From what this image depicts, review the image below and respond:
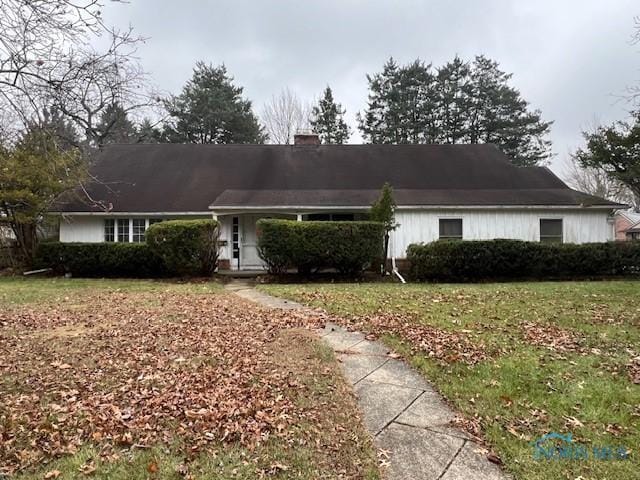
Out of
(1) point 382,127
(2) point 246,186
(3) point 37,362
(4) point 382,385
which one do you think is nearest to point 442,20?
(2) point 246,186

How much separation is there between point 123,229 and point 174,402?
590 inches

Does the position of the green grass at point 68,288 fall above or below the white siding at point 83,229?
below

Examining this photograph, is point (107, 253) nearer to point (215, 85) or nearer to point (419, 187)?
point (419, 187)

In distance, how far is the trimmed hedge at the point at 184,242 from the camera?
13.5m

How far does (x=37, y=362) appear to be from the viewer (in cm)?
512

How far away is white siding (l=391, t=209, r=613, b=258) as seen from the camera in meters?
15.9

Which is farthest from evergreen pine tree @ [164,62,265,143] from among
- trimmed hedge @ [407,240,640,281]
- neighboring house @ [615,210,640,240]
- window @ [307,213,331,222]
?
neighboring house @ [615,210,640,240]

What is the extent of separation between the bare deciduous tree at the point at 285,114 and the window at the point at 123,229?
2176 centimetres

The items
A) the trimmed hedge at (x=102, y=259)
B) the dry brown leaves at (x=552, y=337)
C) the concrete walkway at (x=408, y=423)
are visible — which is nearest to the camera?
the concrete walkway at (x=408, y=423)

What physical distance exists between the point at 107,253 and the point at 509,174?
17.5m

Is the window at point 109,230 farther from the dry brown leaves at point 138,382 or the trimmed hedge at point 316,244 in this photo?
the dry brown leaves at point 138,382

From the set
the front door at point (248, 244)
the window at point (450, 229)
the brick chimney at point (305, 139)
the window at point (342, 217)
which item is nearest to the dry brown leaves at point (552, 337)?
the window at point (450, 229)

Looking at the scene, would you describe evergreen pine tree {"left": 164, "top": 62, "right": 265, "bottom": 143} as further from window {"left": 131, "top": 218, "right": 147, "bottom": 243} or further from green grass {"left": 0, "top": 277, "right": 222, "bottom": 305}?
green grass {"left": 0, "top": 277, "right": 222, "bottom": 305}

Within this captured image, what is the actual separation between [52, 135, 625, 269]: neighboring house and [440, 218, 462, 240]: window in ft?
0.13
